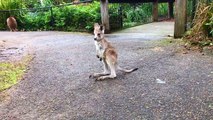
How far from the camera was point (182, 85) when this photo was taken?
5391mm

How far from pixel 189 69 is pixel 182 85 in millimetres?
983

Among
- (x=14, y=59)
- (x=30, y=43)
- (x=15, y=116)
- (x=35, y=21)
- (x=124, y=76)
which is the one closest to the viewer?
(x=15, y=116)

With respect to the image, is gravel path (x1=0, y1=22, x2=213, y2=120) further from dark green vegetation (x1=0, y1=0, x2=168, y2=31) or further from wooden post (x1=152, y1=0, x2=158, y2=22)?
wooden post (x1=152, y1=0, x2=158, y2=22)

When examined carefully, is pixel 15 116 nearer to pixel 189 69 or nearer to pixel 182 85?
pixel 182 85

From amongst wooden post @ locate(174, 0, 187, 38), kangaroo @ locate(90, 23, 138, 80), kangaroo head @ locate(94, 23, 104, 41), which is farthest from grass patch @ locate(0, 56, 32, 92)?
wooden post @ locate(174, 0, 187, 38)

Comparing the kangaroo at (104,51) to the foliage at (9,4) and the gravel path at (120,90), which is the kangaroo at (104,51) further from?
the foliage at (9,4)

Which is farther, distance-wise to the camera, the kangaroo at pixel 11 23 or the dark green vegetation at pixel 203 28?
the kangaroo at pixel 11 23

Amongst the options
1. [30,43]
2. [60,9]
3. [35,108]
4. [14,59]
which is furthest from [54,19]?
[35,108]

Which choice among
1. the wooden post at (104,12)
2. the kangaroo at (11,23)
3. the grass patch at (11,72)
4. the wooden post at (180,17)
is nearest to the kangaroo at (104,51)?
the grass patch at (11,72)

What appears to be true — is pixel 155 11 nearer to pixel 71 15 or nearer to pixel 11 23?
pixel 71 15

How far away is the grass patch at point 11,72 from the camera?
20.2 feet

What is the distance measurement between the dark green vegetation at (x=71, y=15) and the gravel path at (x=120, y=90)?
19.0ft

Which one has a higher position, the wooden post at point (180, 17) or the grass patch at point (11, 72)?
the wooden post at point (180, 17)

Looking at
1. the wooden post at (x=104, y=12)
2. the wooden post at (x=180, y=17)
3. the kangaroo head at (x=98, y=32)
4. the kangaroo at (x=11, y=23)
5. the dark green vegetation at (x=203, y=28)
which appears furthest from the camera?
the kangaroo at (x=11, y=23)
